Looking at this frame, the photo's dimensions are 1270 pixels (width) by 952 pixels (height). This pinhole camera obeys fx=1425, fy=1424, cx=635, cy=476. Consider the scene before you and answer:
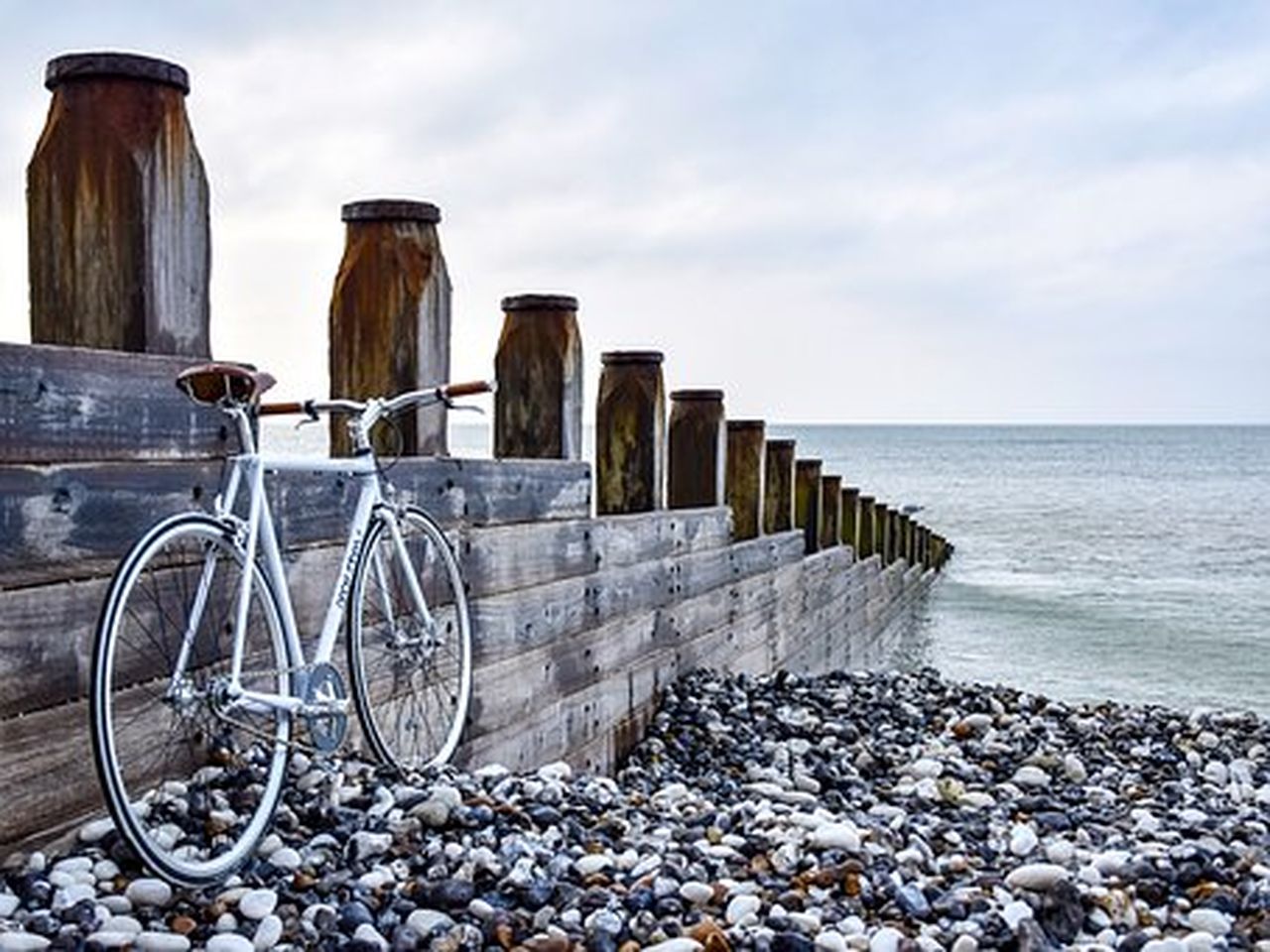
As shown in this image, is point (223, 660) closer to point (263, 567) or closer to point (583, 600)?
point (263, 567)

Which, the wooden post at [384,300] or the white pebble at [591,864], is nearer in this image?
the white pebble at [591,864]

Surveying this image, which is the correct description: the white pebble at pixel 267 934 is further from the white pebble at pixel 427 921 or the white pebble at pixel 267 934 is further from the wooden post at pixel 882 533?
the wooden post at pixel 882 533

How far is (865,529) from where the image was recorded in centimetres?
1474

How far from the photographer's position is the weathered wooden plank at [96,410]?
9.60 feet

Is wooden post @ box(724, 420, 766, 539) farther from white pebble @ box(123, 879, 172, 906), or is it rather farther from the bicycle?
white pebble @ box(123, 879, 172, 906)

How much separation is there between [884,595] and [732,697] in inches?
348

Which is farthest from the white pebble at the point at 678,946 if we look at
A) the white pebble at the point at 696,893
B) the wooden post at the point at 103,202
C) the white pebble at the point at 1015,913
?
the wooden post at the point at 103,202

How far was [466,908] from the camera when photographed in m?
3.01

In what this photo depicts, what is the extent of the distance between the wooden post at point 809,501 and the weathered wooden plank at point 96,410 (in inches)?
292

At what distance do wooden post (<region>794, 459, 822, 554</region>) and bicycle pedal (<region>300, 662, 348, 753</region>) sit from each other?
736 centimetres

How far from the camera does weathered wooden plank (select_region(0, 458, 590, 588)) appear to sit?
2.93 meters

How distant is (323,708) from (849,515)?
34.1 feet

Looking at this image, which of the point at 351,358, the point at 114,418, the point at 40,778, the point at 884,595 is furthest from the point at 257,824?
the point at 884,595

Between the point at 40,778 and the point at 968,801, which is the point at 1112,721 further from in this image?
the point at 40,778
